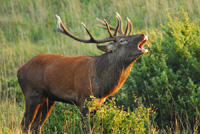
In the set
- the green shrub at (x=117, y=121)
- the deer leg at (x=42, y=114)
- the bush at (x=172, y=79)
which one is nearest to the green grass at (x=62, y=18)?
the bush at (x=172, y=79)

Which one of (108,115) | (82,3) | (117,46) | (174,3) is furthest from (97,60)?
(82,3)

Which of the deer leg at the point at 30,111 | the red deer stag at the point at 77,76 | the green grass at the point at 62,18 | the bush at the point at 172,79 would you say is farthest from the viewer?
the green grass at the point at 62,18

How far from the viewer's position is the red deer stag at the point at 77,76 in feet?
18.5

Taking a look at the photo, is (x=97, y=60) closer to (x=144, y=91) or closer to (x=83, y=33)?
(x=144, y=91)

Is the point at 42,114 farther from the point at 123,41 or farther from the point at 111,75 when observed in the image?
the point at 123,41

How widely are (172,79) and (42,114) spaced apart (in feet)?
8.20

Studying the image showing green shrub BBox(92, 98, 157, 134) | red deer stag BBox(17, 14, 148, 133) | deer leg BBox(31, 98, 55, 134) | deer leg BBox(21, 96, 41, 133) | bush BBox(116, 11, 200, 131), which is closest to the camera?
green shrub BBox(92, 98, 157, 134)

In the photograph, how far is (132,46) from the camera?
5.58m

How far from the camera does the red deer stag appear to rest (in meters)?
5.65

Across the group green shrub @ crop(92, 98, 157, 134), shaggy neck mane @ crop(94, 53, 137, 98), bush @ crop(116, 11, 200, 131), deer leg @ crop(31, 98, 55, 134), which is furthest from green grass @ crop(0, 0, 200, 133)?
green shrub @ crop(92, 98, 157, 134)

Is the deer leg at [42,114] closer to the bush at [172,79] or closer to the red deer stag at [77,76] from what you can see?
the red deer stag at [77,76]

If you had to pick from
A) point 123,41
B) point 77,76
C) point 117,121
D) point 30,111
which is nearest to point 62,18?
point 30,111

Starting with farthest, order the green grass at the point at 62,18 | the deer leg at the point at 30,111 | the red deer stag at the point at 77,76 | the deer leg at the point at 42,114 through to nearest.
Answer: the green grass at the point at 62,18 → the deer leg at the point at 42,114 → the deer leg at the point at 30,111 → the red deer stag at the point at 77,76

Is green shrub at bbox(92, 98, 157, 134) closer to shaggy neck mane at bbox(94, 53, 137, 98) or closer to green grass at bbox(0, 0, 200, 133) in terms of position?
shaggy neck mane at bbox(94, 53, 137, 98)
